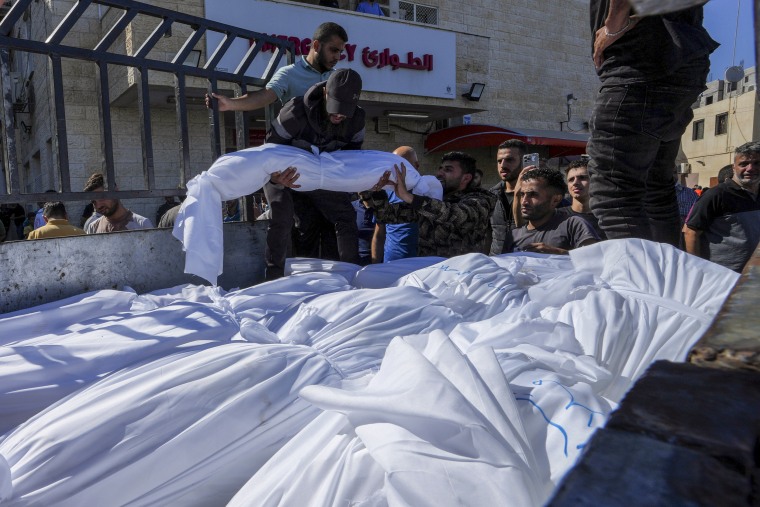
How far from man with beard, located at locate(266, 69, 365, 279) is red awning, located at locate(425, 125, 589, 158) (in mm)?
9268

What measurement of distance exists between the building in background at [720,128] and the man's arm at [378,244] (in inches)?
1251

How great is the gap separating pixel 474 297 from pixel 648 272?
61 centimetres

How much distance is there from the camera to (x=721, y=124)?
35.8 m

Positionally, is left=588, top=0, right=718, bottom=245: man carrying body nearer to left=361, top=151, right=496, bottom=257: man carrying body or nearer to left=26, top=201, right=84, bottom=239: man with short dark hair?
left=361, top=151, right=496, bottom=257: man carrying body

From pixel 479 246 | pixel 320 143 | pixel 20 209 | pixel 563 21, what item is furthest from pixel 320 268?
pixel 563 21

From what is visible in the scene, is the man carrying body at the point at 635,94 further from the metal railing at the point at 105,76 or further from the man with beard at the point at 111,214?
the man with beard at the point at 111,214

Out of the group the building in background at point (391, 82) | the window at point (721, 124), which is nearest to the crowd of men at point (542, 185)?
the building in background at point (391, 82)

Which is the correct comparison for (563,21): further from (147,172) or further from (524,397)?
(524,397)

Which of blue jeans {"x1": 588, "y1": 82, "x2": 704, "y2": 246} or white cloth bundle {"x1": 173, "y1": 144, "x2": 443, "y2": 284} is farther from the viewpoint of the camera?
white cloth bundle {"x1": 173, "y1": 144, "x2": 443, "y2": 284}

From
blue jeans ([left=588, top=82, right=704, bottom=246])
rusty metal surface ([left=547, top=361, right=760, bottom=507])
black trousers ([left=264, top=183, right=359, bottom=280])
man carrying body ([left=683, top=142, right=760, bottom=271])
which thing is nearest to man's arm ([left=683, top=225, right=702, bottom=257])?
man carrying body ([left=683, top=142, right=760, bottom=271])

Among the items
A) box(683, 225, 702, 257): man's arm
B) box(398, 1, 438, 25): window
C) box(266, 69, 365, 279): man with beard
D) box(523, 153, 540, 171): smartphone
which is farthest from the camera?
box(398, 1, 438, 25): window

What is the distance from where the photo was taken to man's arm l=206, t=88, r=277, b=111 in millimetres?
3295

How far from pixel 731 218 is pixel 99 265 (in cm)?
368

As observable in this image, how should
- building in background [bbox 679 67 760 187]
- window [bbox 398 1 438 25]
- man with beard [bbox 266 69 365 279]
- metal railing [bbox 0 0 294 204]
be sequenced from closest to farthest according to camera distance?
metal railing [bbox 0 0 294 204] → man with beard [bbox 266 69 365 279] → window [bbox 398 1 438 25] → building in background [bbox 679 67 760 187]
